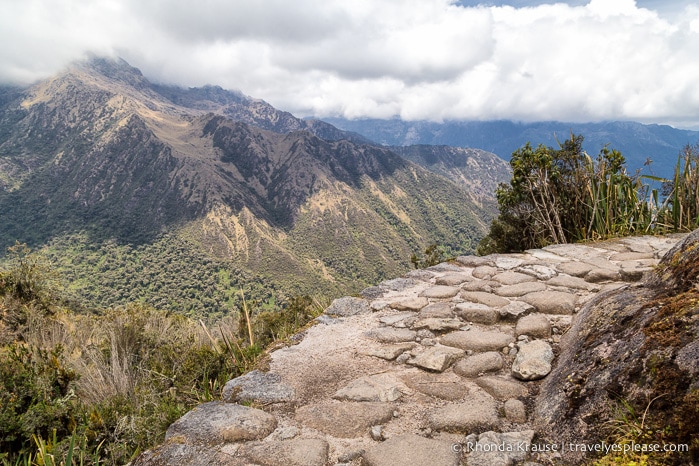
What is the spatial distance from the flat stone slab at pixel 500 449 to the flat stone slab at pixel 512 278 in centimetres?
267

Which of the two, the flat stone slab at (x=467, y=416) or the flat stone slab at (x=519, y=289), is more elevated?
the flat stone slab at (x=519, y=289)

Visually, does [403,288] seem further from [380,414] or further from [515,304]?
[380,414]

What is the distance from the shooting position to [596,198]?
272 inches

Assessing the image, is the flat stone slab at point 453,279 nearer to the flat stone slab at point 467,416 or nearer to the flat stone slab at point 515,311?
the flat stone slab at point 515,311

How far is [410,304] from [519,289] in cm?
119

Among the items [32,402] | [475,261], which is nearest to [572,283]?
[475,261]

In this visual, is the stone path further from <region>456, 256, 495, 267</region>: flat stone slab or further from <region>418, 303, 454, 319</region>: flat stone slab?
<region>456, 256, 495, 267</region>: flat stone slab

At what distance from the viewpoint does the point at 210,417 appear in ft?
7.54

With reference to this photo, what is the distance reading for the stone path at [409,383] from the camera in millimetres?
1964

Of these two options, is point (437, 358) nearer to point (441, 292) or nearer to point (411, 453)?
point (411, 453)

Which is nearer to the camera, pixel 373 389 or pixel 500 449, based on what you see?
pixel 500 449

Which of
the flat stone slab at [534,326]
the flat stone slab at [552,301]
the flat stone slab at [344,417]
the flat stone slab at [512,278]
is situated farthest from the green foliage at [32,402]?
the flat stone slab at [512,278]

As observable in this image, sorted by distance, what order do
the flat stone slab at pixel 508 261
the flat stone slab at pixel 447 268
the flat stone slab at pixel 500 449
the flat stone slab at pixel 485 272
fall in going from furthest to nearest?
the flat stone slab at pixel 447 268 → the flat stone slab at pixel 508 261 → the flat stone slab at pixel 485 272 → the flat stone slab at pixel 500 449

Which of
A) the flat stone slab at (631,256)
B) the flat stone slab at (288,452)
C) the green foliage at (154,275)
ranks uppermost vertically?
the flat stone slab at (631,256)
